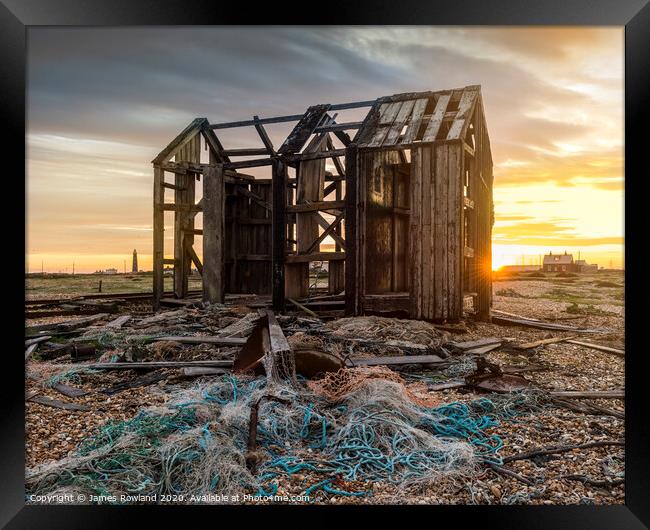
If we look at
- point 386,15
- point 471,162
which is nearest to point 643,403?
point 386,15

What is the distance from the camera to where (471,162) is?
11.2m

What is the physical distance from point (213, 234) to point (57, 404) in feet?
24.6

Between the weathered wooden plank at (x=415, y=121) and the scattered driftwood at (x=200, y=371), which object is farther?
the weathered wooden plank at (x=415, y=121)

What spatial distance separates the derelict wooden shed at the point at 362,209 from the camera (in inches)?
383

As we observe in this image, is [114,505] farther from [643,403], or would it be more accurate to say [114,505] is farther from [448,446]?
[643,403]

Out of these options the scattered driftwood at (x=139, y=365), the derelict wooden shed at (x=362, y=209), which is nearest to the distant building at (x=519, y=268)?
the derelict wooden shed at (x=362, y=209)

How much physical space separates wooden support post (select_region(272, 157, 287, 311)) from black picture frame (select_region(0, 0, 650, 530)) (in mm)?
7403

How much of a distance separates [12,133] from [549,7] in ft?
14.6

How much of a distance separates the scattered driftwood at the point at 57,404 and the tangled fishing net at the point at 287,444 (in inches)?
29.0

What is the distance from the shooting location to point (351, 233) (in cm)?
1015

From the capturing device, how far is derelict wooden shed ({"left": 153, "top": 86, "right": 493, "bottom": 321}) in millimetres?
9719

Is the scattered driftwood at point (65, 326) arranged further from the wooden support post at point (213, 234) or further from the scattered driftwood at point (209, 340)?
the scattered driftwood at point (209, 340)

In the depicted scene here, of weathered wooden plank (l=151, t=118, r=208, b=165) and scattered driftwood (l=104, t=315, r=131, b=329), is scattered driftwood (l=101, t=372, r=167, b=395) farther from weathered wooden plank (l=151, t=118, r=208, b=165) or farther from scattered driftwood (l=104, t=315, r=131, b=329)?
weathered wooden plank (l=151, t=118, r=208, b=165)

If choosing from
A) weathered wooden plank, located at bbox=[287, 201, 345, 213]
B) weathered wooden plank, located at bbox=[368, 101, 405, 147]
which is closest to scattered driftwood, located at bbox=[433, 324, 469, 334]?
weathered wooden plank, located at bbox=[287, 201, 345, 213]
